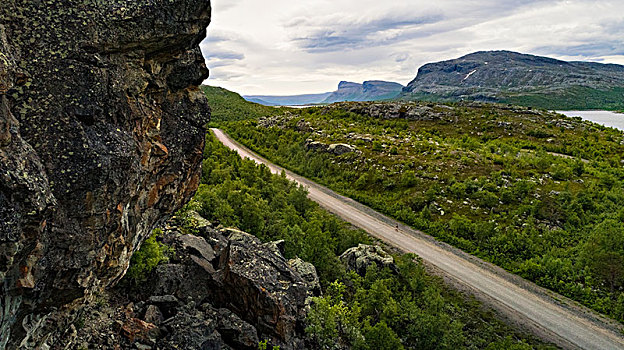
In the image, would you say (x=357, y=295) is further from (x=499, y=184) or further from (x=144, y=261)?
(x=499, y=184)

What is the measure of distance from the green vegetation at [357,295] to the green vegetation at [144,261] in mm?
5539

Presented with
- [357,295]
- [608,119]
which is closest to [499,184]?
[357,295]

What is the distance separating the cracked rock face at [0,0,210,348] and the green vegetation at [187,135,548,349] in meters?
7.71

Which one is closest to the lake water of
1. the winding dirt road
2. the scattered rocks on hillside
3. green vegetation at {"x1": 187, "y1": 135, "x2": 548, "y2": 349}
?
the scattered rocks on hillside

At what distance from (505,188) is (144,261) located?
3471cm

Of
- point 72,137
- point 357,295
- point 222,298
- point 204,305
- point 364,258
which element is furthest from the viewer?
point 364,258

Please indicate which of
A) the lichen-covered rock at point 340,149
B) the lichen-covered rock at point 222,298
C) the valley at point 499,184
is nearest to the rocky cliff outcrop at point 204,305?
the lichen-covered rock at point 222,298

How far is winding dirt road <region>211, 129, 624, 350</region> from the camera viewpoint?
728 inches

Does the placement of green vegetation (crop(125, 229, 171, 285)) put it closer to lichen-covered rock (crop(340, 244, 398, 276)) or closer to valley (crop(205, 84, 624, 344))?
lichen-covered rock (crop(340, 244, 398, 276))

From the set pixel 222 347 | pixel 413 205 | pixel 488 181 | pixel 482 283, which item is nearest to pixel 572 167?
pixel 488 181

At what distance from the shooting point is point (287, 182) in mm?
37719

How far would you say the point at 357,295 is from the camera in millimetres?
20141

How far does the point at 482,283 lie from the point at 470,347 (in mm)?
6987

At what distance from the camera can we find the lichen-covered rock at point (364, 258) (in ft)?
75.9
